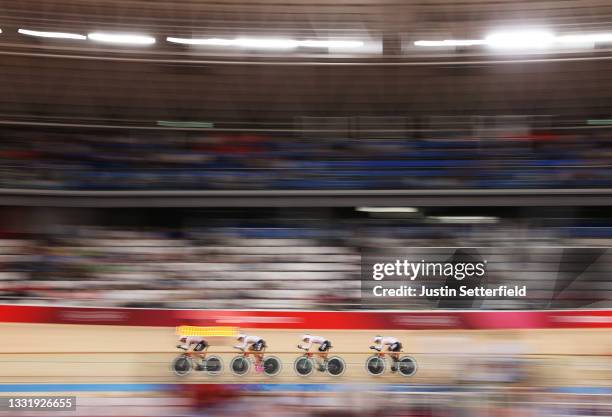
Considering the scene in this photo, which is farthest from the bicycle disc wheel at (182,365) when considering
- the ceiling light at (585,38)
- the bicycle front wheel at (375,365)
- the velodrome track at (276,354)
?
the ceiling light at (585,38)

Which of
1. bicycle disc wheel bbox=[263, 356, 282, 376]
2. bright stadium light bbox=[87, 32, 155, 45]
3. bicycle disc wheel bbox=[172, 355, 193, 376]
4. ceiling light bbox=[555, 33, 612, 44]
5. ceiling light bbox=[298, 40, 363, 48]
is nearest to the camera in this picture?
bicycle disc wheel bbox=[172, 355, 193, 376]

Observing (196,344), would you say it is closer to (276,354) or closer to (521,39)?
(276,354)

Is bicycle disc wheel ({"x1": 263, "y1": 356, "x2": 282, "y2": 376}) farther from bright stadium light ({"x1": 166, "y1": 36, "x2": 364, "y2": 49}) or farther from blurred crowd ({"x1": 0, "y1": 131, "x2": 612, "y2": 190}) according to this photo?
bright stadium light ({"x1": 166, "y1": 36, "x2": 364, "y2": 49})

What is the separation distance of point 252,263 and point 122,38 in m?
4.05

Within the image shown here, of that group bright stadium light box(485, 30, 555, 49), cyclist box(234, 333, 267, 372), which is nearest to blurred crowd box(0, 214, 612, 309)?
cyclist box(234, 333, 267, 372)

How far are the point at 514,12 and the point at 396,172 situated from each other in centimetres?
300

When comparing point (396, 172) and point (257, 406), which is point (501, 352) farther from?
point (396, 172)

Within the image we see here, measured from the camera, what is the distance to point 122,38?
10.7 meters

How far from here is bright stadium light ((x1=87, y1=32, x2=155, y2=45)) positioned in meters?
10.6

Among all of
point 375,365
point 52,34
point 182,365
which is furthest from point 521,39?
point 52,34

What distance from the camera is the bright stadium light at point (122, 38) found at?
10.6 m

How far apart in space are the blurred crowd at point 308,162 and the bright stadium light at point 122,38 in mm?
1592

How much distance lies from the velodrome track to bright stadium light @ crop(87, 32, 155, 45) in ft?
14.4

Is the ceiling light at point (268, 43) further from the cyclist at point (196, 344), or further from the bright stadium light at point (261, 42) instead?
the cyclist at point (196, 344)
